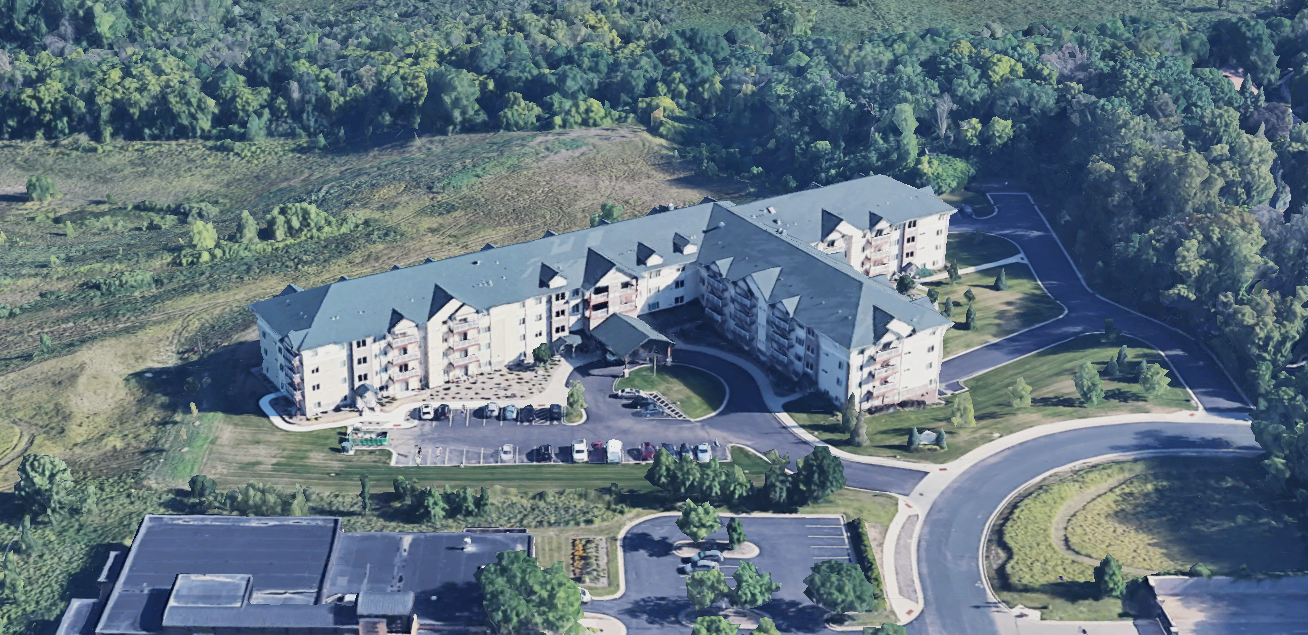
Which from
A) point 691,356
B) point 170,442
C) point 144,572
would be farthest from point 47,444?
point 691,356

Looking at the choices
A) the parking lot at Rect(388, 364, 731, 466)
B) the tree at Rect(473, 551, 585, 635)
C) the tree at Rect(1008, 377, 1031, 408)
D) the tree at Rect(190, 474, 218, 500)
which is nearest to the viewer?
the tree at Rect(473, 551, 585, 635)

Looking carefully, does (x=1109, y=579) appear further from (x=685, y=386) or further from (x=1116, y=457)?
(x=685, y=386)

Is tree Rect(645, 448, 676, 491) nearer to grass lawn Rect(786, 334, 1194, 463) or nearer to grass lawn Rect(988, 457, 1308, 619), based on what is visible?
grass lawn Rect(786, 334, 1194, 463)

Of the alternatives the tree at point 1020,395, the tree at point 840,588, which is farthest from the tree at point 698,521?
the tree at point 1020,395

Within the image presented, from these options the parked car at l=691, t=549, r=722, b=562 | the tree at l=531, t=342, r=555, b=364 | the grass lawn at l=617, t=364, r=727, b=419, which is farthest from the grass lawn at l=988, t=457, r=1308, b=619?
the tree at l=531, t=342, r=555, b=364

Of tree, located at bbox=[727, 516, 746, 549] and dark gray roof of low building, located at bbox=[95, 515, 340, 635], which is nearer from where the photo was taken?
dark gray roof of low building, located at bbox=[95, 515, 340, 635]

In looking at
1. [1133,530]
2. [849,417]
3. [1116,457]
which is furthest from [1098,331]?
[1133,530]

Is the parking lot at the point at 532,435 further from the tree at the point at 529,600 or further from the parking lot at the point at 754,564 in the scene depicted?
the tree at the point at 529,600
